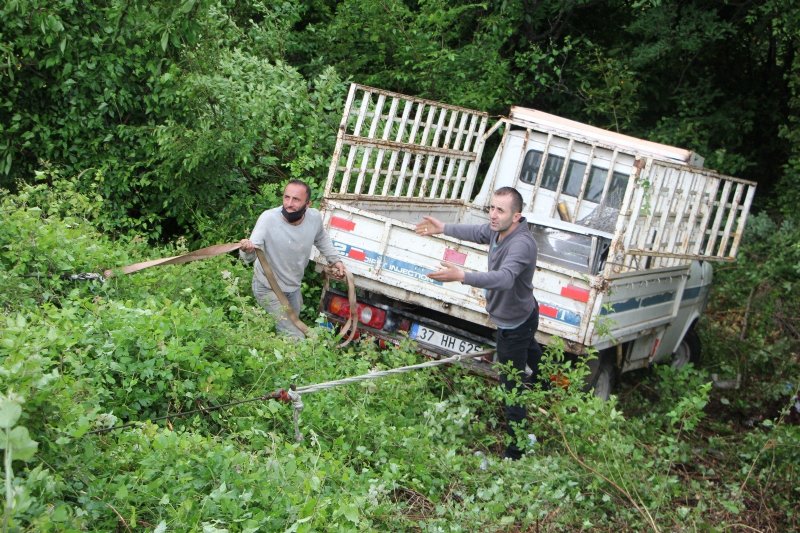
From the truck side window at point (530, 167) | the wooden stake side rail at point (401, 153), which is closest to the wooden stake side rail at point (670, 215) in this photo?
the truck side window at point (530, 167)

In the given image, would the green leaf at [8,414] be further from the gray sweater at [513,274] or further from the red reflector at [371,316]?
the red reflector at [371,316]

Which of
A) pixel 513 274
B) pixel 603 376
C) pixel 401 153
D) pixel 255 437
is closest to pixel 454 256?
pixel 513 274

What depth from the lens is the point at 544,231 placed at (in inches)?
341

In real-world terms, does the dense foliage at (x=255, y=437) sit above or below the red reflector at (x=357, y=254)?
below

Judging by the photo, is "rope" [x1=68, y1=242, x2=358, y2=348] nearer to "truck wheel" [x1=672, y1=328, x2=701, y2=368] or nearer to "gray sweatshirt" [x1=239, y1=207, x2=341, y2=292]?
"gray sweatshirt" [x1=239, y1=207, x2=341, y2=292]

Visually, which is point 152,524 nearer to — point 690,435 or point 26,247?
point 26,247

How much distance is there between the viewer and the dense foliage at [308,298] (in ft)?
13.8

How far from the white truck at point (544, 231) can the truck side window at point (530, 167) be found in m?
0.01

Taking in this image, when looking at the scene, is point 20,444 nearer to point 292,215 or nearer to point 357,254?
point 292,215

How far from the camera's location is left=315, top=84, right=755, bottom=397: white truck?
752 centimetres

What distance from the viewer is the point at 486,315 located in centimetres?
744

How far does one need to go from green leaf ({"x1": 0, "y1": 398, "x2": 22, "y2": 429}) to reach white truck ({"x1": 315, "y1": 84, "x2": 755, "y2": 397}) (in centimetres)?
478

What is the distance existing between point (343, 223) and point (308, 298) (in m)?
1.18

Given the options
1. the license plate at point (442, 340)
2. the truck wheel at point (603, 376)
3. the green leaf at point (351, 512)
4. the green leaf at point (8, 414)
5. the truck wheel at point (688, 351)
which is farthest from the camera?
the truck wheel at point (688, 351)
